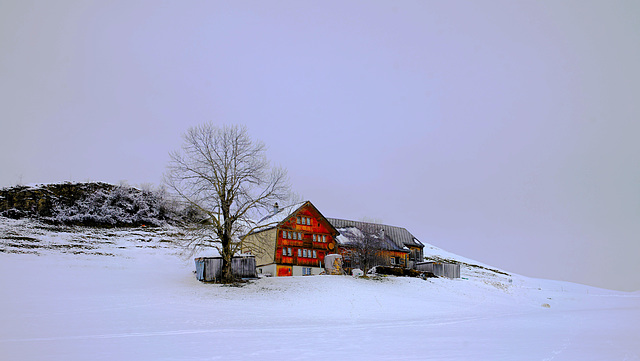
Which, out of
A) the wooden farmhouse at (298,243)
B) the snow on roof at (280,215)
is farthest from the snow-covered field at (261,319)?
the snow on roof at (280,215)

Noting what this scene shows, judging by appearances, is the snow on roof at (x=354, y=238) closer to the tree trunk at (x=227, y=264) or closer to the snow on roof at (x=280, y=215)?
the snow on roof at (x=280, y=215)

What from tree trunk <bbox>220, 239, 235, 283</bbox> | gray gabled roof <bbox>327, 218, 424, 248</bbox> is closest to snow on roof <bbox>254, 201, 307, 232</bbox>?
gray gabled roof <bbox>327, 218, 424, 248</bbox>

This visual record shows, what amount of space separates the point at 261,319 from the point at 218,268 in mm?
16551

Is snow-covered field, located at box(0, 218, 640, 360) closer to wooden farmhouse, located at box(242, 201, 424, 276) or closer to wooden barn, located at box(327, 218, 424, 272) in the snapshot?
wooden farmhouse, located at box(242, 201, 424, 276)

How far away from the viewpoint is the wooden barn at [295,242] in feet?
172

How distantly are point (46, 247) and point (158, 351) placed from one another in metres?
46.6

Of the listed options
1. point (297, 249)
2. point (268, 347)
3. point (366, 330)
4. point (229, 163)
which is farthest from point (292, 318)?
point (297, 249)

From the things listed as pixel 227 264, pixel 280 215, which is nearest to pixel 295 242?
pixel 280 215

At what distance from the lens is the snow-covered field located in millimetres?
14703

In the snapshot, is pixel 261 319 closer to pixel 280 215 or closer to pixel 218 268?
pixel 218 268

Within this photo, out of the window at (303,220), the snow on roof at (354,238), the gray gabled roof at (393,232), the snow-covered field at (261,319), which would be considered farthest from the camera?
the gray gabled roof at (393,232)

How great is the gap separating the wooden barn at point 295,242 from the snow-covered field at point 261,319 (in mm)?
8655

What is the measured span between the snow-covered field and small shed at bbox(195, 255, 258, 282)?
138 cm

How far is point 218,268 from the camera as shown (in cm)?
3988
